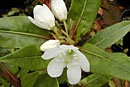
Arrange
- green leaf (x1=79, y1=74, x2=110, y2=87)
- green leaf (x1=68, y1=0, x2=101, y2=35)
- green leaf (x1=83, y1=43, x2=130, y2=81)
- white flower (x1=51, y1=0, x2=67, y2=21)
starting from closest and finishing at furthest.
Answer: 1. green leaf (x1=83, y1=43, x2=130, y2=81)
2. white flower (x1=51, y1=0, x2=67, y2=21)
3. green leaf (x1=68, y1=0, x2=101, y2=35)
4. green leaf (x1=79, y1=74, x2=110, y2=87)

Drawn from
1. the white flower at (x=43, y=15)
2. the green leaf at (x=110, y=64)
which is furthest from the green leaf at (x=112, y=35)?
the white flower at (x=43, y=15)

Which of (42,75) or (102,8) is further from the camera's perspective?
(102,8)

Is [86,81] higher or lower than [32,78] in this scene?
lower

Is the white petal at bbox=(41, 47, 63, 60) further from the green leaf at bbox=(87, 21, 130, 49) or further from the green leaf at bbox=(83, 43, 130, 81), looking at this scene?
the green leaf at bbox=(87, 21, 130, 49)

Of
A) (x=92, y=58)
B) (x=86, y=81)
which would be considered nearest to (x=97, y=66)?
(x=92, y=58)

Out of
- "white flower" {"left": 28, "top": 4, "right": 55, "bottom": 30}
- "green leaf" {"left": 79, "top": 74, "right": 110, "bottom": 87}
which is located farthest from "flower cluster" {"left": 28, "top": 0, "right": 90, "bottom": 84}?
"green leaf" {"left": 79, "top": 74, "right": 110, "bottom": 87}

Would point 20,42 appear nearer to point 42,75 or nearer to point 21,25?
point 21,25
